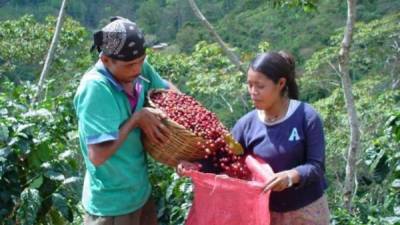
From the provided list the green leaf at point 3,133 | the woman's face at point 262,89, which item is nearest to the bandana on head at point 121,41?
the woman's face at point 262,89

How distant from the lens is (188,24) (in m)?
27.0

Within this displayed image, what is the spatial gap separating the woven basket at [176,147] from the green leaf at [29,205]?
0.73 m

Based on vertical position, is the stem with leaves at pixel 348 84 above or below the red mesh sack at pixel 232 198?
below

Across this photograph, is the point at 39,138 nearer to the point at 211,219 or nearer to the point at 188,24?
the point at 211,219

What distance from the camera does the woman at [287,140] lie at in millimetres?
2240

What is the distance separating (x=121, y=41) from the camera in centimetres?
215

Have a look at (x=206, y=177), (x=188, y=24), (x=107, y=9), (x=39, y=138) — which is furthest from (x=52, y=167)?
(x=107, y=9)

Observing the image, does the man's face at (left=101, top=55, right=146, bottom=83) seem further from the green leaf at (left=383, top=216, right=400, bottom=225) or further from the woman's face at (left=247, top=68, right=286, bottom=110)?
the green leaf at (left=383, top=216, right=400, bottom=225)

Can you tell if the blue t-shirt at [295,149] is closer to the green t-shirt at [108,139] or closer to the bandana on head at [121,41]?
the green t-shirt at [108,139]

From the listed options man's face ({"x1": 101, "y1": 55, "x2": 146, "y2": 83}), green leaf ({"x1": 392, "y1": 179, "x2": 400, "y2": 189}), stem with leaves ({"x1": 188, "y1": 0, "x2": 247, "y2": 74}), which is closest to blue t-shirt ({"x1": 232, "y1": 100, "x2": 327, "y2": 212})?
man's face ({"x1": 101, "y1": 55, "x2": 146, "y2": 83})

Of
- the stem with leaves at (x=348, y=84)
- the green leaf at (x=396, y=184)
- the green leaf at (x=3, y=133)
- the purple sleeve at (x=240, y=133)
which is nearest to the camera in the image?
the purple sleeve at (x=240, y=133)

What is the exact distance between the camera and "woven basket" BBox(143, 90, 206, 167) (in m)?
2.13

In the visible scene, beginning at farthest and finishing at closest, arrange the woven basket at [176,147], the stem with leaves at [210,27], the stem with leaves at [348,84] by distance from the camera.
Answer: the stem with leaves at [210,27], the stem with leaves at [348,84], the woven basket at [176,147]

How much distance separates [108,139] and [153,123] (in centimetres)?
14
